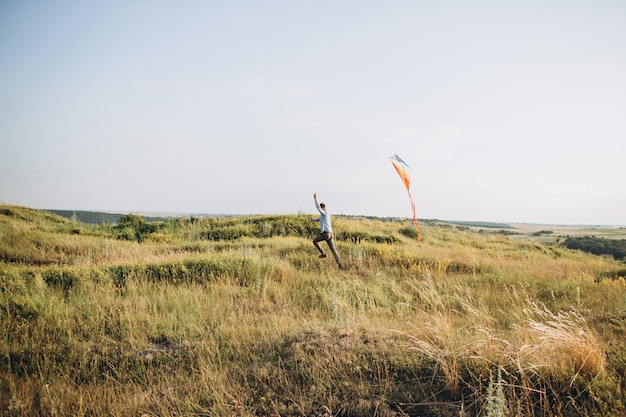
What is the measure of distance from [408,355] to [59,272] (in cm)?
958

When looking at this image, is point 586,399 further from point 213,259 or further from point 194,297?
point 213,259

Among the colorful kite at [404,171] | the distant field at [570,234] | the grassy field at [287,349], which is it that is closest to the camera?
the grassy field at [287,349]

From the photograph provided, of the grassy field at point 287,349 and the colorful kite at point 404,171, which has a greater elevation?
the colorful kite at point 404,171

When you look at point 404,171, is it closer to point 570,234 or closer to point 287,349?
point 287,349

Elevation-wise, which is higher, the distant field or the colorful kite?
the colorful kite

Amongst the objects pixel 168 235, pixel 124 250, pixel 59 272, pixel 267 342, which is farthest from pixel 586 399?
pixel 168 235

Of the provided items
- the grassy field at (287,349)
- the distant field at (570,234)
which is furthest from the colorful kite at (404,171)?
the distant field at (570,234)

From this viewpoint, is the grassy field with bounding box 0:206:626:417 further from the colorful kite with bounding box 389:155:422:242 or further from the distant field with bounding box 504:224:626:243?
the distant field with bounding box 504:224:626:243

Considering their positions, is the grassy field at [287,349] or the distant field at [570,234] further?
the distant field at [570,234]

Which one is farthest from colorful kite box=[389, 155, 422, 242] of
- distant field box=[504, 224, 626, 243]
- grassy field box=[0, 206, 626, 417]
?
distant field box=[504, 224, 626, 243]

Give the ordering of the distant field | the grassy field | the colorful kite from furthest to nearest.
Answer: the distant field < the colorful kite < the grassy field

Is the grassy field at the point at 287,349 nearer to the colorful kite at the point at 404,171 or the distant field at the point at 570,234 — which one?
the colorful kite at the point at 404,171

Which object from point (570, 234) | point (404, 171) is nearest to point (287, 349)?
point (404, 171)

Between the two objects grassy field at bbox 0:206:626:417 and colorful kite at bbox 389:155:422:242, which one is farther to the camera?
colorful kite at bbox 389:155:422:242
